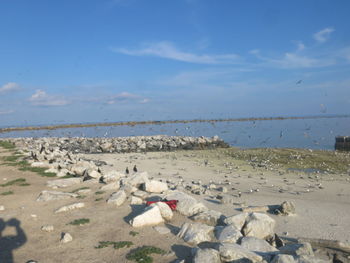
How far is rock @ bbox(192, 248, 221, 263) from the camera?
258 inches

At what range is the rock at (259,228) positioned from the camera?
884 centimetres

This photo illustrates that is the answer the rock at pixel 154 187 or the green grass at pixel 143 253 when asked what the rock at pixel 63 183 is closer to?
the rock at pixel 154 187

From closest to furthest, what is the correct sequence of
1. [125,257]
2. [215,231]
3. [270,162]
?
[125,257] → [215,231] → [270,162]

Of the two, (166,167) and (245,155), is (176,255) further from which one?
(245,155)

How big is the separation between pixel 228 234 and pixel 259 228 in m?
1.24

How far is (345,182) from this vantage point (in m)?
19.5

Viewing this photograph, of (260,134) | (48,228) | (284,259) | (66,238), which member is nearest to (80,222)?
(48,228)

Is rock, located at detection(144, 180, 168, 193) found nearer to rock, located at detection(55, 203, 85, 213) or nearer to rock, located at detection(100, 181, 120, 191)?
rock, located at detection(100, 181, 120, 191)

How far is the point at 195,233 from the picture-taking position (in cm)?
835

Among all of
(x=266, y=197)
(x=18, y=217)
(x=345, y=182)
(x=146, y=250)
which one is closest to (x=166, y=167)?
(x=266, y=197)

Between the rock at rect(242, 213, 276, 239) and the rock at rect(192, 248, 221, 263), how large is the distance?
7.90ft

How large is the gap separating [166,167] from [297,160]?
1351cm

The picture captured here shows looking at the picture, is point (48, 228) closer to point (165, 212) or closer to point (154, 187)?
point (165, 212)

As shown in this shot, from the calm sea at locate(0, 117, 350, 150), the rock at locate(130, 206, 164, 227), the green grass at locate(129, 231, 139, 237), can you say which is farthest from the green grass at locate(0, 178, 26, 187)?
the calm sea at locate(0, 117, 350, 150)
